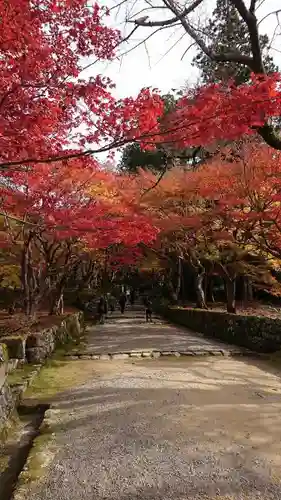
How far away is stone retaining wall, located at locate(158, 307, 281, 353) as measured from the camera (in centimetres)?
1220

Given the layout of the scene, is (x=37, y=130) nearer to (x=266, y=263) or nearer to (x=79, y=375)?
(x=79, y=375)

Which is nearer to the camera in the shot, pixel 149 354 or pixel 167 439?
pixel 167 439

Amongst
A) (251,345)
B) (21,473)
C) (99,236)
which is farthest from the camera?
(99,236)

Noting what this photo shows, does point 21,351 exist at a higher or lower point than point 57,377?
higher

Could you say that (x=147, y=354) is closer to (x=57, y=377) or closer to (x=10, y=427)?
(x=57, y=377)

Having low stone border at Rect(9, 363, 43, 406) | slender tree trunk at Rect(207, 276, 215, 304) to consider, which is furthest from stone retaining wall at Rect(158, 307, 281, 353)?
slender tree trunk at Rect(207, 276, 215, 304)

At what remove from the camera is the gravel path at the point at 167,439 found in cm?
423

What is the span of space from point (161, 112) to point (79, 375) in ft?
20.7

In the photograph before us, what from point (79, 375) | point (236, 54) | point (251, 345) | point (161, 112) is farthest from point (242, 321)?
point (236, 54)

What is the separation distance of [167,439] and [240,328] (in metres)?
9.38

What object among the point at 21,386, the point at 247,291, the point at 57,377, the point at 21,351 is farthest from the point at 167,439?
the point at 247,291

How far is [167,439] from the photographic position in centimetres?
548

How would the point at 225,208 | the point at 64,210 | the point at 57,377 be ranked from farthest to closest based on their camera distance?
the point at 225,208, the point at 64,210, the point at 57,377

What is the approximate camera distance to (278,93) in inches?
174
